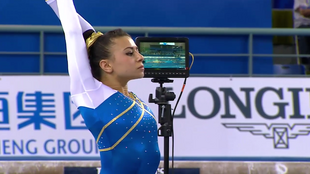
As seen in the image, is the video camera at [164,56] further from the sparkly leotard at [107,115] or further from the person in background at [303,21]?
the person in background at [303,21]

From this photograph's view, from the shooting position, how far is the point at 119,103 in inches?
87.8

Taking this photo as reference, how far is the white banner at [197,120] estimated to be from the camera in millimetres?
5094

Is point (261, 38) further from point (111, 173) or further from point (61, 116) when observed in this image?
point (111, 173)

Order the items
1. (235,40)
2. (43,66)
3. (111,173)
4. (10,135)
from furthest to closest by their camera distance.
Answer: (235,40), (43,66), (10,135), (111,173)

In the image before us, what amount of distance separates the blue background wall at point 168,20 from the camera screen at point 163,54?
2.33 m

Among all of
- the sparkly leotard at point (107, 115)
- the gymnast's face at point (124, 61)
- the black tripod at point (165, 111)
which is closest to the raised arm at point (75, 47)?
the sparkly leotard at point (107, 115)

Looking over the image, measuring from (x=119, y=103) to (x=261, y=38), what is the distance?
13.2 ft

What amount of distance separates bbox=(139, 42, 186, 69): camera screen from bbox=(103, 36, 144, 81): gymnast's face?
1.23 metres

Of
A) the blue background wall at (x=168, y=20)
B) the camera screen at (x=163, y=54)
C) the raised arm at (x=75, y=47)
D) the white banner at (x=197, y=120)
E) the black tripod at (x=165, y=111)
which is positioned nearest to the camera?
the raised arm at (x=75, y=47)

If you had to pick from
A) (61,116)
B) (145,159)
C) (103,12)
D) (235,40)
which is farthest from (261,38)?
(145,159)

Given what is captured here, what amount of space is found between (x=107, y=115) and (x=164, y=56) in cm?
147

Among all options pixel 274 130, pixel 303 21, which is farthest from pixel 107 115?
pixel 303 21

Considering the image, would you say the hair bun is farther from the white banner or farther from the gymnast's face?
the white banner

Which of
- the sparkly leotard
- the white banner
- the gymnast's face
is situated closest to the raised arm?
the sparkly leotard
